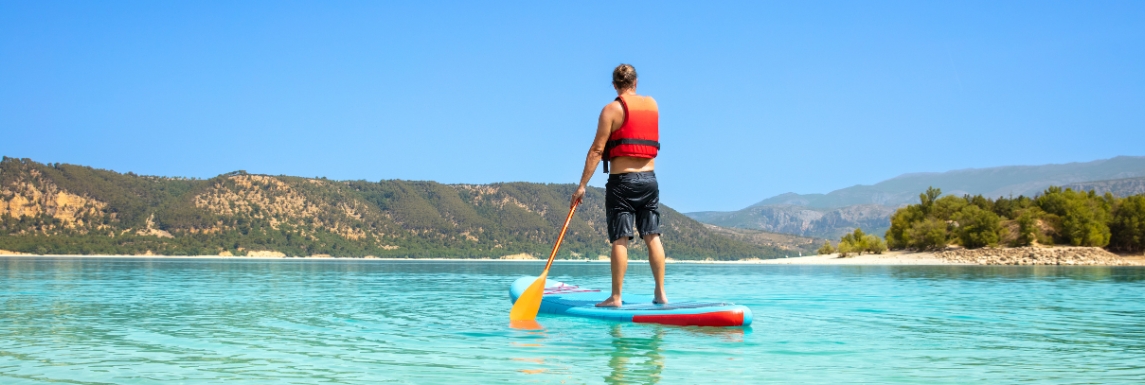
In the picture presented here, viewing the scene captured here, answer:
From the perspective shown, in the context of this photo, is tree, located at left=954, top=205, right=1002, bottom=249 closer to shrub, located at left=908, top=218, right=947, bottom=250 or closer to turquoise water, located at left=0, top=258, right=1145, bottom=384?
shrub, located at left=908, top=218, right=947, bottom=250

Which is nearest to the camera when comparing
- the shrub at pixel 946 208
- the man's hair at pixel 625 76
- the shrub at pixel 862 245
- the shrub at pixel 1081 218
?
the man's hair at pixel 625 76

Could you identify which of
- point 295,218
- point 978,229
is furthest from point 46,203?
point 978,229

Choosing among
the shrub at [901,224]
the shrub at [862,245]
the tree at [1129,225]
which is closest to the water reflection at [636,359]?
the tree at [1129,225]

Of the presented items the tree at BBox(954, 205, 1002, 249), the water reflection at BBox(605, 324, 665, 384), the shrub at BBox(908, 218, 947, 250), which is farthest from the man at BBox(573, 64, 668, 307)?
the shrub at BBox(908, 218, 947, 250)

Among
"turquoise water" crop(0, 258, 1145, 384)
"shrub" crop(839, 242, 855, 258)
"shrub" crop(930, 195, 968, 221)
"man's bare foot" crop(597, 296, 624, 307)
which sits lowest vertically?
"turquoise water" crop(0, 258, 1145, 384)

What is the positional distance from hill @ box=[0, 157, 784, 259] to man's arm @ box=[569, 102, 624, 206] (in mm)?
108662

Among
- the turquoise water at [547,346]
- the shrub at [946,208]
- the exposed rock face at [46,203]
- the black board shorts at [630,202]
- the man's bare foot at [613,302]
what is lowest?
the turquoise water at [547,346]

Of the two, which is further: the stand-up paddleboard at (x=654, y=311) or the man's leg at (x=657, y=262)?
the man's leg at (x=657, y=262)

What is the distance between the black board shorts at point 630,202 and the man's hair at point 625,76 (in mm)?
883

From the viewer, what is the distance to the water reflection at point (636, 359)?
497 centimetres

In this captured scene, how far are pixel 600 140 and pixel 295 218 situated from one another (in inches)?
4993

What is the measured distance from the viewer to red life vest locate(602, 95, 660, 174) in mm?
8258

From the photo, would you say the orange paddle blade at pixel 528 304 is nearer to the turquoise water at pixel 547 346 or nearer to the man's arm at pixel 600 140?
the turquoise water at pixel 547 346

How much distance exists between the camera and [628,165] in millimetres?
8406
